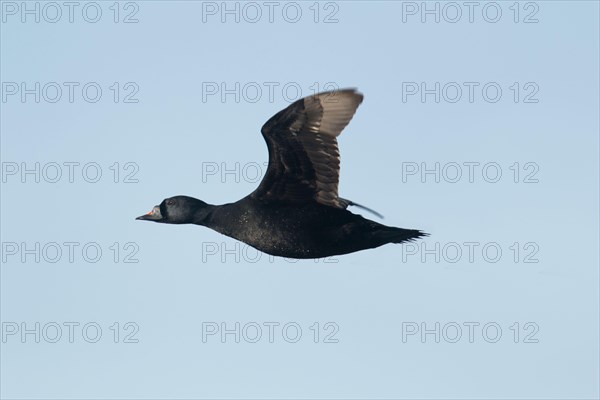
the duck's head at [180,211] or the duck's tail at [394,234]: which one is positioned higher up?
the duck's head at [180,211]

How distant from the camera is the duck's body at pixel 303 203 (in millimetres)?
14977

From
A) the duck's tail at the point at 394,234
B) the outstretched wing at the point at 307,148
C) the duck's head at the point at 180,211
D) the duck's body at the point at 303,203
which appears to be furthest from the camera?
the duck's head at the point at 180,211

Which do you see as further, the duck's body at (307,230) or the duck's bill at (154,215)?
the duck's bill at (154,215)

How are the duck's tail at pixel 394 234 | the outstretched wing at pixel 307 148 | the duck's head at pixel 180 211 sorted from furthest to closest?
the duck's head at pixel 180 211, the duck's tail at pixel 394 234, the outstretched wing at pixel 307 148

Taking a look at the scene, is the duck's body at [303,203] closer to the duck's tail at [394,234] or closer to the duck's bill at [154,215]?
the duck's tail at [394,234]

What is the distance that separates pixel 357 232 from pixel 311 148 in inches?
43.8

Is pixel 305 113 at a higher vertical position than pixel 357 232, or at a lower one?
higher

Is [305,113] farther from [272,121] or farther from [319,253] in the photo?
[319,253]

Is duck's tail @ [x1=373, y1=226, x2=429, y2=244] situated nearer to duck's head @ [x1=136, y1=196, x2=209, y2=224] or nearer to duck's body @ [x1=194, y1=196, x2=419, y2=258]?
duck's body @ [x1=194, y1=196, x2=419, y2=258]

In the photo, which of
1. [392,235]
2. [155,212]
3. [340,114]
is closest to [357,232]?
[392,235]

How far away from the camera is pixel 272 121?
1492cm

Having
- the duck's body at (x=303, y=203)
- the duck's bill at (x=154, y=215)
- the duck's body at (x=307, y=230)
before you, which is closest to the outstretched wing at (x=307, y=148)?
the duck's body at (x=303, y=203)

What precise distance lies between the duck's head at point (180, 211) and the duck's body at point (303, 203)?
418 mm

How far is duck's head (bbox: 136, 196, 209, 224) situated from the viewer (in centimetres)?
1659
